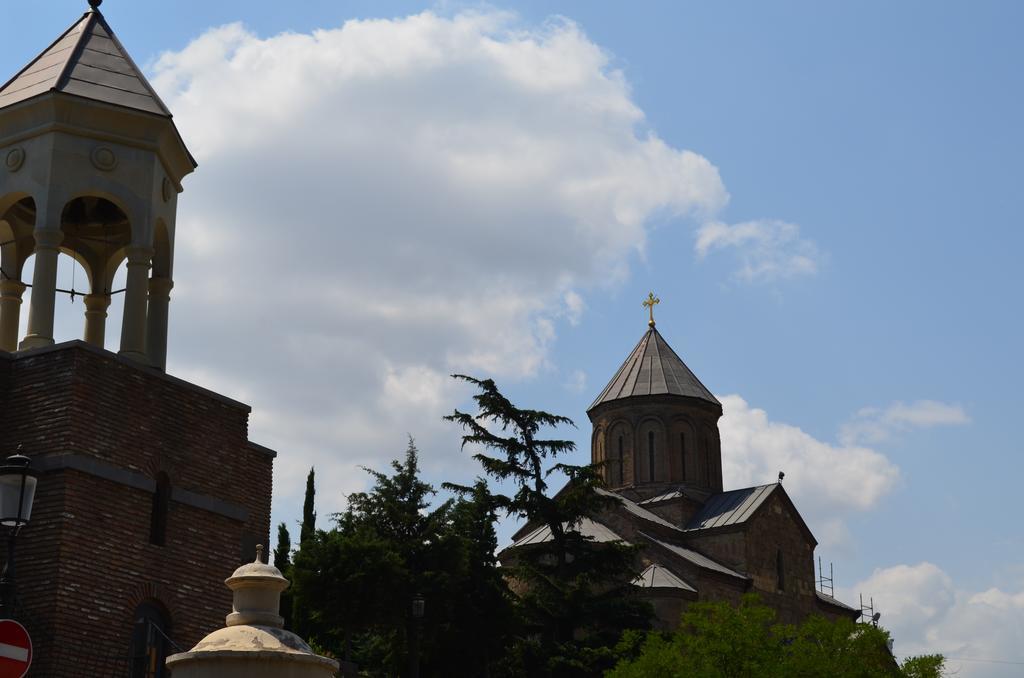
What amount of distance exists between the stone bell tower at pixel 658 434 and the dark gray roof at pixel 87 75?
28782 millimetres

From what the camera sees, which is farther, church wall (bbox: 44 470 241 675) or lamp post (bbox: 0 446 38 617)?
church wall (bbox: 44 470 241 675)

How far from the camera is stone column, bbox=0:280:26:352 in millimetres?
15438

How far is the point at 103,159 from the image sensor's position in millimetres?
14945

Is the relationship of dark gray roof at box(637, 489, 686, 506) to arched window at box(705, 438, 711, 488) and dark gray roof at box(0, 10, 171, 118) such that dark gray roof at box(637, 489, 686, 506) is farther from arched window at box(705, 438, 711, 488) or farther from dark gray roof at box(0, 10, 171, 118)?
dark gray roof at box(0, 10, 171, 118)

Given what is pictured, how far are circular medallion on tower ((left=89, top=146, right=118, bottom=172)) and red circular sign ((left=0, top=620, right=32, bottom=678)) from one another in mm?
7789

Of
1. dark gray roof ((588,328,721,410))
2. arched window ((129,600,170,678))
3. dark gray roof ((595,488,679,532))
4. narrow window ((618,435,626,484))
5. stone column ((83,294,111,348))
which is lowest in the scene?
arched window ((129,600,170,678))

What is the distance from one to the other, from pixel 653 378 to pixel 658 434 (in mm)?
2087

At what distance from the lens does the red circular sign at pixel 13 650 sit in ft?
26.8

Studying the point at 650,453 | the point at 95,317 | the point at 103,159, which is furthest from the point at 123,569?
the point at 650,453

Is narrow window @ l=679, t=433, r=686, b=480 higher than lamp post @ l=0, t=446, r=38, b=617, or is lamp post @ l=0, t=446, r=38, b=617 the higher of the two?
narrow window @ l=679, t=433, r=686, b=480

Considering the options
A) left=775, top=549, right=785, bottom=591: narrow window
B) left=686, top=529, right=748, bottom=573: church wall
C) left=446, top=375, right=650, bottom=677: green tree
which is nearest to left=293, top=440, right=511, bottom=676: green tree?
left=446, top=375, right=650, bottom=677: green tree

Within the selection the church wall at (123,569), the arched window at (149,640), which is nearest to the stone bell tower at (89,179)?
the church wall at (123,569)

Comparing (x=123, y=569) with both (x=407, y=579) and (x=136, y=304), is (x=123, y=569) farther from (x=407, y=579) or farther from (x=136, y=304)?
(x=407, y=579)

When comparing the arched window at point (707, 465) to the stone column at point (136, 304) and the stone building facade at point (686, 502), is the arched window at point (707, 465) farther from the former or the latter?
the stone column at point (136, 304)
